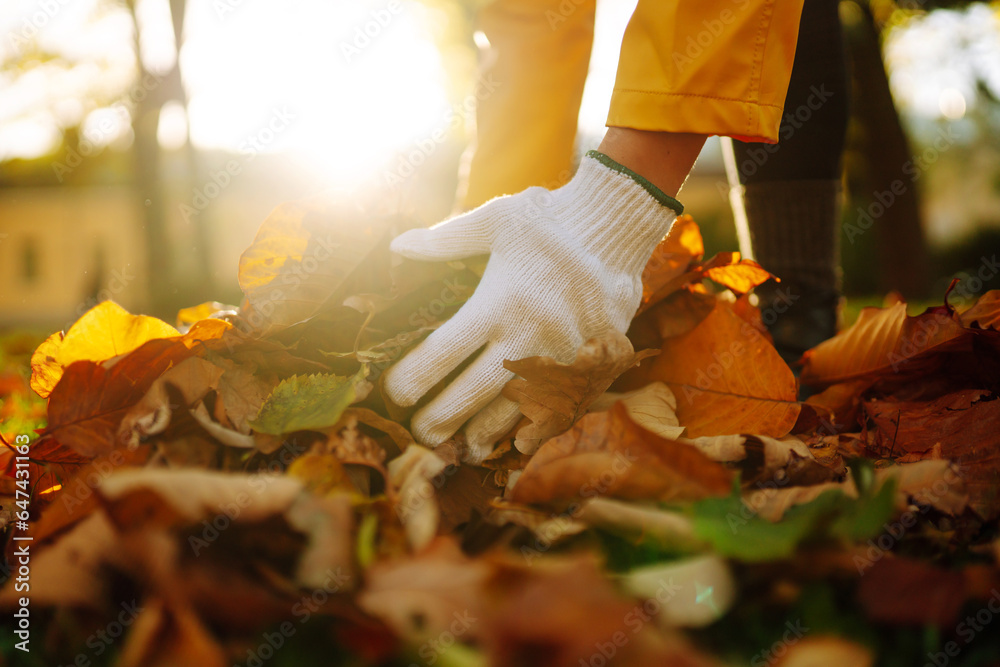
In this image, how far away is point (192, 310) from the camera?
1470 millimetres

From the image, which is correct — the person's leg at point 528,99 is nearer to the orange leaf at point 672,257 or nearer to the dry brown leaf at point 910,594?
A: the orange leaf at point 672,257

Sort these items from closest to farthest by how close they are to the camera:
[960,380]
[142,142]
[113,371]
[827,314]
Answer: [113,371] → [960,380] → [827,314] → [142,142]

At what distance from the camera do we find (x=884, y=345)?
4.28 feet

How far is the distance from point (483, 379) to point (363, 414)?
21cm

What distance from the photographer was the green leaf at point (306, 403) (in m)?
0.88

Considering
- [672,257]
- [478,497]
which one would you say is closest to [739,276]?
[672,257]

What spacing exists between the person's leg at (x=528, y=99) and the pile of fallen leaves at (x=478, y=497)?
0.89 m

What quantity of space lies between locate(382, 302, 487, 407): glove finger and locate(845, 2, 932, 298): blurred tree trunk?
813 centimetres

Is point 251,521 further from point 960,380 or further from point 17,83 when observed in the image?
point 17,83

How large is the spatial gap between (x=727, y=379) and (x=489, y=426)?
1.46 ft

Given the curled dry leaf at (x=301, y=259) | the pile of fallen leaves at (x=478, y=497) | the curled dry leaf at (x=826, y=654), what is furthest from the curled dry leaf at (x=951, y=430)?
the curled dry leaf at (x=301, y=259)

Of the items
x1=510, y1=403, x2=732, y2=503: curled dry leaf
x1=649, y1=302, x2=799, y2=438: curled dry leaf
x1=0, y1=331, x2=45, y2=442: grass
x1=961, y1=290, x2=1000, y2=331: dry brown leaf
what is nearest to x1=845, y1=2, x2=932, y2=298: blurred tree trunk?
x1=961, y1=290, x2=1000, y2=331: dry brown leaf

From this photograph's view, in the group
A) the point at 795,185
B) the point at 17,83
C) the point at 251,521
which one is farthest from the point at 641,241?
the point at 17,83

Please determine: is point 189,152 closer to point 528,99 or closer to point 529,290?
point 528,99
